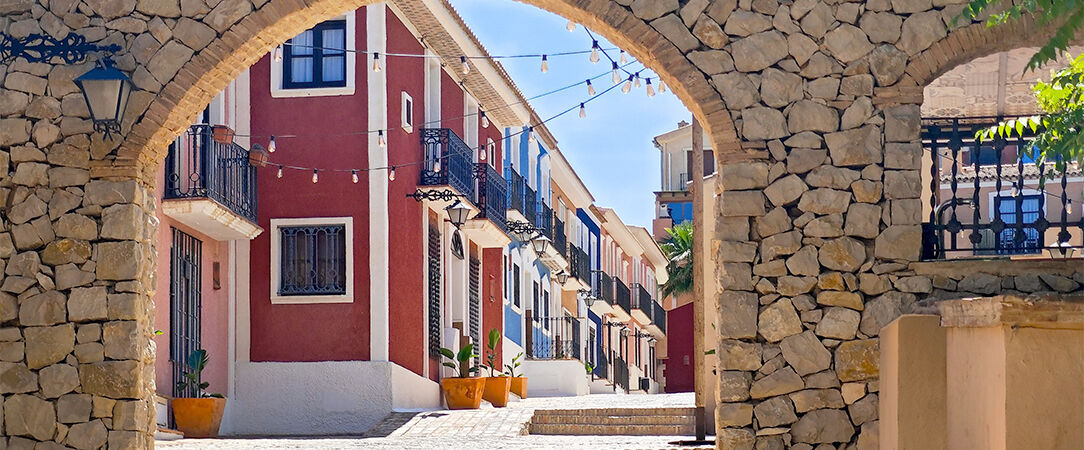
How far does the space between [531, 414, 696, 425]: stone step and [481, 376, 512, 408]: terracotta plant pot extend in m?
3.76

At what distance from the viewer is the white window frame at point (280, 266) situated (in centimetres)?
2075

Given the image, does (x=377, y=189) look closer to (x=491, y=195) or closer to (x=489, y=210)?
(x=489, y=210)

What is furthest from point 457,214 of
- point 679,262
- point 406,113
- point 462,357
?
point 679,262

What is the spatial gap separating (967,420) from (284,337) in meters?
13.4

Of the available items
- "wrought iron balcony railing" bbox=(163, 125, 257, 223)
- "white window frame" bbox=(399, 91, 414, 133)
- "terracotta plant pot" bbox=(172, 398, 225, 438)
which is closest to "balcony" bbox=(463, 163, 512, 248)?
"white window frame" bbox=(399, 91, 414, 133)

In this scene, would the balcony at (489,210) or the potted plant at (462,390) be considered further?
the balcony at (489,210)

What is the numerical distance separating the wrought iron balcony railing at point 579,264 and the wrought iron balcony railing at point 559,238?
677 millimetres

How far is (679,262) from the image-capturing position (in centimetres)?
4631

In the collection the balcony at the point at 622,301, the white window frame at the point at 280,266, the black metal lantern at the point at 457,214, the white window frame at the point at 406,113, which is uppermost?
the white window frame at the point at 406,113

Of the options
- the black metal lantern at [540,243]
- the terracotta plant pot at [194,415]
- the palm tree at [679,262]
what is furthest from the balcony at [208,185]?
the palm tree at [679,262]

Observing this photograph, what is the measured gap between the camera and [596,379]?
3794cm

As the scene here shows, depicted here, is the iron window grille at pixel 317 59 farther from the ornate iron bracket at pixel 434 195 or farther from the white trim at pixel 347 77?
the ornate iron bracket at pixel 434 195

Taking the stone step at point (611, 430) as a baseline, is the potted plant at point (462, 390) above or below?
above

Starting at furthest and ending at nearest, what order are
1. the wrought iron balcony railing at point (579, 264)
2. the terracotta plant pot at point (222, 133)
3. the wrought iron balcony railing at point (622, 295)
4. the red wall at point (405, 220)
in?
the wrought iron balcony railing at point (622, 295), the wrought iron balcony railing at point (579, 264), the red wall at point (405, 220), the terracotta plant pot at point (222, 133)
